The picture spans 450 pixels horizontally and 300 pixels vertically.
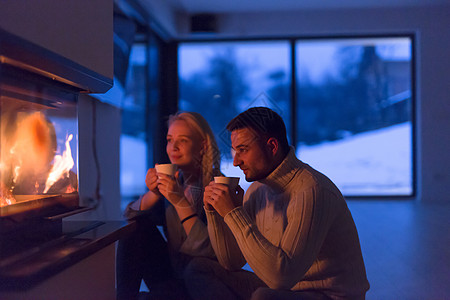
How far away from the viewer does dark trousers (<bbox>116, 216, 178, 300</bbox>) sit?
1479mm

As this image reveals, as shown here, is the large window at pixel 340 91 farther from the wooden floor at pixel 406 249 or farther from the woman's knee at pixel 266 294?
the woman's knee at pixel 266 294

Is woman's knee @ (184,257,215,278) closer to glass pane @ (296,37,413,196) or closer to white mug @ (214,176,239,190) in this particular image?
white mug @ (214,176,239,190)

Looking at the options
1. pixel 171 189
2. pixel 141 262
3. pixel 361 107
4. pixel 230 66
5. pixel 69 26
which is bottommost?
pixel 141 262

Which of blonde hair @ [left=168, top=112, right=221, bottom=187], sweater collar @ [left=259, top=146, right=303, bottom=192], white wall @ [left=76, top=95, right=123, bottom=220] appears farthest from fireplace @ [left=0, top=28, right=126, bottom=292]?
white wall @ [left=76, top=95, right=123, bottom=220]

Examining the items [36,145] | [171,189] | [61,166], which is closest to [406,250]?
[171,189]

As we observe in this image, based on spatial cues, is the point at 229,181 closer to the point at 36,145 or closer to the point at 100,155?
the point at 36,145

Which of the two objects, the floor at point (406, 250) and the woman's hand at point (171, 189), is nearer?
the woman's hand at point (171, 189)

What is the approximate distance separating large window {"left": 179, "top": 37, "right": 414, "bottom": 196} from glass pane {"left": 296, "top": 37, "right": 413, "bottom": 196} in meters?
0.01

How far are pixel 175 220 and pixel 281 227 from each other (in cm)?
54

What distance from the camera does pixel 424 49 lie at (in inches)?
207

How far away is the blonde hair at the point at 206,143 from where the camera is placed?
1.51 metres

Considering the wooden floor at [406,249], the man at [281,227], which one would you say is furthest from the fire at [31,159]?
the wooden floor at [406,249]

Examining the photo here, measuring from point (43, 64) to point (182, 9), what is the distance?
436cm

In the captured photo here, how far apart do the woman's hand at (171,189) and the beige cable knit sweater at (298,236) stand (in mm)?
230
